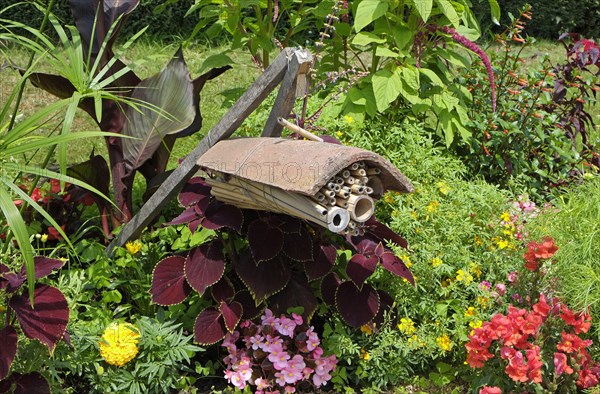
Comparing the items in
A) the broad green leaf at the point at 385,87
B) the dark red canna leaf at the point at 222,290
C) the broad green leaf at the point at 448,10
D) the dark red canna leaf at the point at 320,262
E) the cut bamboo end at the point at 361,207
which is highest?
the broad green leaf at the point at 448,10

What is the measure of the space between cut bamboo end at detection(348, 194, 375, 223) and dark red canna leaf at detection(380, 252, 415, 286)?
0.38 m

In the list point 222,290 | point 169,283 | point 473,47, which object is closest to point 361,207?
point 222,290

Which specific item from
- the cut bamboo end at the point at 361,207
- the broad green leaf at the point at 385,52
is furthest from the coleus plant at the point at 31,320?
the broad green leaf at the point at 385,52

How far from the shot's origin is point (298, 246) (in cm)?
259

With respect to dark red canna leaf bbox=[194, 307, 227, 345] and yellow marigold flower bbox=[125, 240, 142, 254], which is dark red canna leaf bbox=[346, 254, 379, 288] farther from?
yellow marigold flower bbox=[125, 240, 142, 254]

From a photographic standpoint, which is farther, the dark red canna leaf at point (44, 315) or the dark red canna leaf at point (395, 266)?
the dark red canna leaf at point (395, 266)

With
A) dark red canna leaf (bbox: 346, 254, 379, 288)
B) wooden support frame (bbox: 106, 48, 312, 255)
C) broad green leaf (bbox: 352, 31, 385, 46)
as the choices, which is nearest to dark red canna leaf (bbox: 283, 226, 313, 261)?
dark red canna leaf (bbox: 346, 254, 379, 288)

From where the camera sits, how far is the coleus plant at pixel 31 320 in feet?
7.00

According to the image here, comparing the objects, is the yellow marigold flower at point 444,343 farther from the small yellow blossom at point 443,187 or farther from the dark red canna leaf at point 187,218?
the dark red canna leaf at point 187,218

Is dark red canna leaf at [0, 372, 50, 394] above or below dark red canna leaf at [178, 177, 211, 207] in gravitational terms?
below

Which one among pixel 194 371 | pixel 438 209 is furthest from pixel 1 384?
pixel 438 209

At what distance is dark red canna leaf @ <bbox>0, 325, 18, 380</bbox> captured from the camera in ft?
6.89

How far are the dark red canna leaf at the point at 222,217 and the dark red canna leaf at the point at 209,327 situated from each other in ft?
1.13

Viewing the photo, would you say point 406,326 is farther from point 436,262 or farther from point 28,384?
point 28,384
